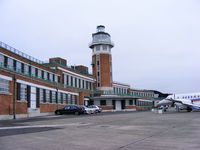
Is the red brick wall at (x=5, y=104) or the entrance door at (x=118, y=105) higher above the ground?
the red brick wall at (x=5, y=104)

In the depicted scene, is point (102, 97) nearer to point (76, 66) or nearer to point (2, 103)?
point (76, 66)

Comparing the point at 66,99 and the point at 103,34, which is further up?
the point at 103,34

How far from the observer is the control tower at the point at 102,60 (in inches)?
2653

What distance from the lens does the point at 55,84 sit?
4456 cm

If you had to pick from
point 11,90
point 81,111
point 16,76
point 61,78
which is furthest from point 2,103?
point 61,78

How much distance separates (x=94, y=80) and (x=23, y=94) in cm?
3756

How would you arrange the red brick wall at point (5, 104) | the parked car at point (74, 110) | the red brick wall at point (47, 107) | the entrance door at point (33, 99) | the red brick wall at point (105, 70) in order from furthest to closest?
the red brick wall at point (105, 70)
the red brick wall at point (47, 107)
the parked car at point (74, 110)
the entrance door at point (33, 99)
the red brick wall at point (5, 104)

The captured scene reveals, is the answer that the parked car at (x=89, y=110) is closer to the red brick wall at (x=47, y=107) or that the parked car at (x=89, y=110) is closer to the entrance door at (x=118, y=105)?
the red brick wall at (x=47, y=107)

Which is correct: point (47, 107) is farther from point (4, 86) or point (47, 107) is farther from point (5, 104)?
point (4, 86)

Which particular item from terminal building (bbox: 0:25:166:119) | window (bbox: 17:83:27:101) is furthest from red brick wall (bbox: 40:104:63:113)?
window (bbox: 17:83:27:101)

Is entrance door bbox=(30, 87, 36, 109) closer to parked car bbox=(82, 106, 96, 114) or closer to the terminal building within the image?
the terminal building

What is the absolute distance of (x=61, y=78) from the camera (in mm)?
52625

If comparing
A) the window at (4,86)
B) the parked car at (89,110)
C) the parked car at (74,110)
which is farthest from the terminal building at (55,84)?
the parked car at (89,110)

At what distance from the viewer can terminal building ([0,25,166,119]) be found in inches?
1168
